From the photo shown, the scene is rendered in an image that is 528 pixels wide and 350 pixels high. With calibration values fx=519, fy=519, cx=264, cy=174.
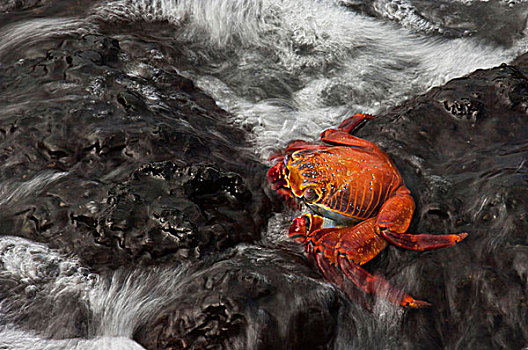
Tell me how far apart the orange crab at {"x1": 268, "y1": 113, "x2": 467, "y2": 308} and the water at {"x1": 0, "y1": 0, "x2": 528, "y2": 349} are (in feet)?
0.43

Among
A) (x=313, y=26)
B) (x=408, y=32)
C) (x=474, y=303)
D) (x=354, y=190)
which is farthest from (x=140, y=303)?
(x=408, y=32)

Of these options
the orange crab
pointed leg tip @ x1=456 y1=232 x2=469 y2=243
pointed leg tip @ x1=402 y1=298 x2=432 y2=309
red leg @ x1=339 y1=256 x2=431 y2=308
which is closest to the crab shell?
the orange crab

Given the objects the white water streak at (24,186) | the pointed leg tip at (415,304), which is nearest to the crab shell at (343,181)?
the pointed leg tip at (415,304)

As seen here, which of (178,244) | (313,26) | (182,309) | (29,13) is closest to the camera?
(182,309)

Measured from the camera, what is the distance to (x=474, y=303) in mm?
3094

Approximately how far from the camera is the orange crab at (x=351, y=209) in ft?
10.7

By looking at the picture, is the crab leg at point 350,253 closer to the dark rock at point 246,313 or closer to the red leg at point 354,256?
the red leg at point 354,256

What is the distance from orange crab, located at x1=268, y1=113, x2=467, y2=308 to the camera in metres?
3.28

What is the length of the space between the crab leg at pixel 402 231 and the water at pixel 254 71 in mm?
133

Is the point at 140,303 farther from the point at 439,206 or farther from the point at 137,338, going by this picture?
the point at 439,206

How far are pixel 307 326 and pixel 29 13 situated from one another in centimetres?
432

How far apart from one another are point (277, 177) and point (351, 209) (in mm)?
631

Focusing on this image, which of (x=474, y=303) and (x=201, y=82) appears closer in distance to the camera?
(x=474, y=303)

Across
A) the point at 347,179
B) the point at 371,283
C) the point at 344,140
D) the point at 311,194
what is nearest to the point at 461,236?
the point at 371,283
